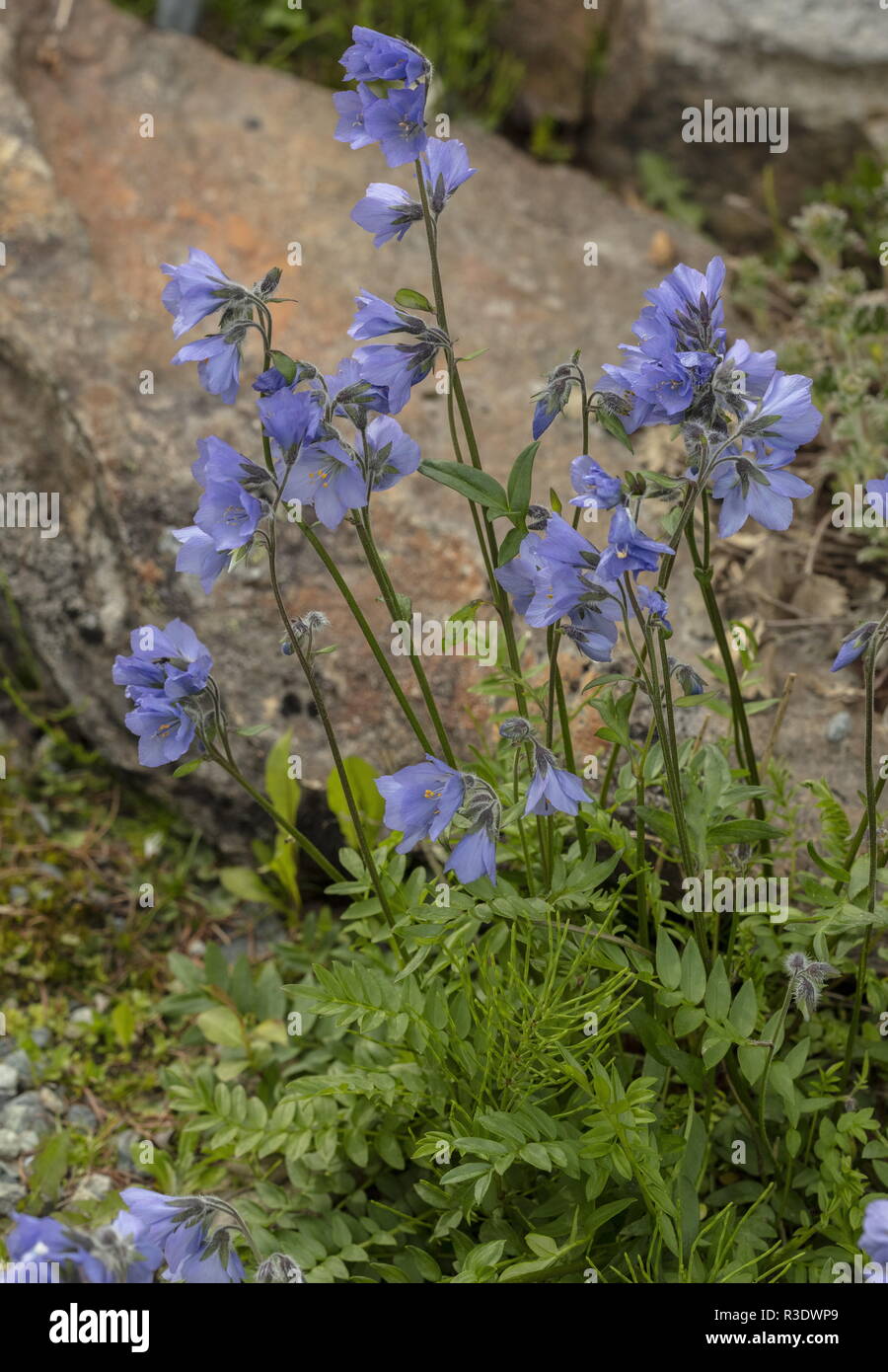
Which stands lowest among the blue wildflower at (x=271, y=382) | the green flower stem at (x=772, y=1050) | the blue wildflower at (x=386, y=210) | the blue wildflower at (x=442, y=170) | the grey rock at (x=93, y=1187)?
the grey rock at (x=93, y=1187)

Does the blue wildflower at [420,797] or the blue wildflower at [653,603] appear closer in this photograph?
the blue wildflower at [653,603]

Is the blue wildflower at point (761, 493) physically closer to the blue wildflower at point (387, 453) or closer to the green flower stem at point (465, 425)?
the green flower stem at point (465, 425)

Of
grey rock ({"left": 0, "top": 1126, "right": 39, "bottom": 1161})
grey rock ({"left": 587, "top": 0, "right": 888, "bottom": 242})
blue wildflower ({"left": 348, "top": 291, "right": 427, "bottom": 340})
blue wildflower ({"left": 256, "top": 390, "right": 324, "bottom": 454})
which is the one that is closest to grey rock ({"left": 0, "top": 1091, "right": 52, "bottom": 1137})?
grey rock ({"left": 0, "top": 1126, "right": 39, "bottom": 1161})

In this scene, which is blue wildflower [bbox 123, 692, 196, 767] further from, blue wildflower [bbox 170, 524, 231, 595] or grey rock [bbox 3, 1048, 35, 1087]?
grey rock [bbox 3, 1048, 35, 1087]

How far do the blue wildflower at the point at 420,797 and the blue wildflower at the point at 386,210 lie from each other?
0.86m

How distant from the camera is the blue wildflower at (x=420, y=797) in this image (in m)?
2.04

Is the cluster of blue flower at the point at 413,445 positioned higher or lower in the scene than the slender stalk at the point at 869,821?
higher

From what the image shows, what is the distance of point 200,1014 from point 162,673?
117 centimetres

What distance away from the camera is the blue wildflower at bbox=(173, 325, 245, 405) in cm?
200

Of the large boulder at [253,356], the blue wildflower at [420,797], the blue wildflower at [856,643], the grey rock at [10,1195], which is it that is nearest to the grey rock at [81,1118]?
the grey rock at [10,1195]

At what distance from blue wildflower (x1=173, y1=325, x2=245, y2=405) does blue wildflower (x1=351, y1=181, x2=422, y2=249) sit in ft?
0.99

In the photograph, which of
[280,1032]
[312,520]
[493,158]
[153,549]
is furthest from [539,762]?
[493,158]

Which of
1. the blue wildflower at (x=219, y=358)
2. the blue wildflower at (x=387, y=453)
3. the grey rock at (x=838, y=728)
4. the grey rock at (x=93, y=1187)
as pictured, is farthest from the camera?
the grey rock at (x=838, y=728)

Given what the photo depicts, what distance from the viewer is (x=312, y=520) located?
3424 millimetres
